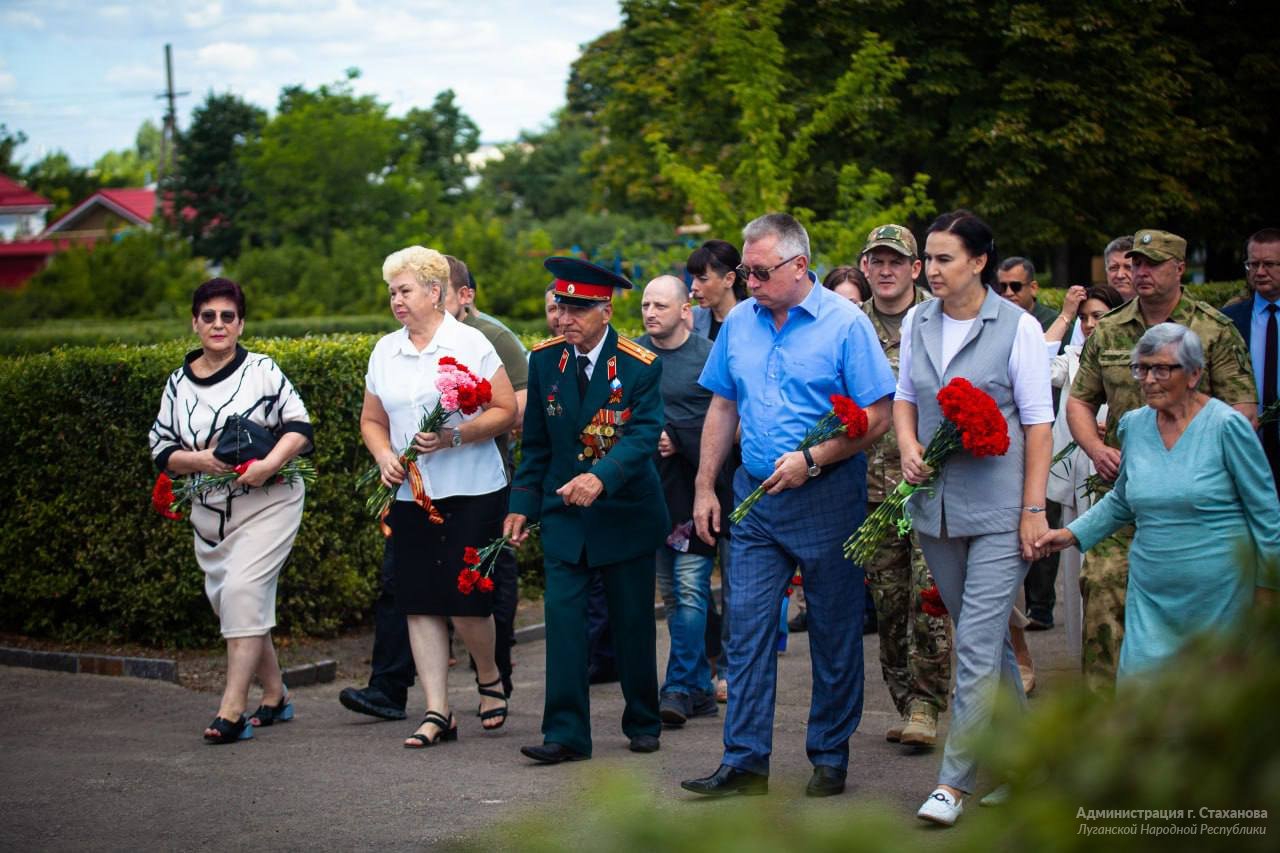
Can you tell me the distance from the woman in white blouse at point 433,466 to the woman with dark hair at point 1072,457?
3141 millimetres

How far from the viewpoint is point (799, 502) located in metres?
6.33

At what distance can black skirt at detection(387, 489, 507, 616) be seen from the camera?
7445 mm

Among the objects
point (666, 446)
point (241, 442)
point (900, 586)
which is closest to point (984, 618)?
point (900, 586)

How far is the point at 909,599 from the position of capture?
289 inches

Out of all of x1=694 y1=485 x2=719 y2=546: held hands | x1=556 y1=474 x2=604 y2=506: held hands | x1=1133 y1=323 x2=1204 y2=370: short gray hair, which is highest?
x1=1133 y1=323 x2=1204 y2=370: short gray hair

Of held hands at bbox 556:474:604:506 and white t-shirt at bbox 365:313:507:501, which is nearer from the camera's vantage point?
held hands at bbox 556:474:604:506

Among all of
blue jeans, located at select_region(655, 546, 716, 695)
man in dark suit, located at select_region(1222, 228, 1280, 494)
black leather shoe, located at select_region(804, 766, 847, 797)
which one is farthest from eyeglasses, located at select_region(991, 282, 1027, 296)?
black leather shoe, located at select_region(804, 766, 847, 797)

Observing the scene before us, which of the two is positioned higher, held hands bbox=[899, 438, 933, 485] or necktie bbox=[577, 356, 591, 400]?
necktie bbox=[577, 356, 591, 400]

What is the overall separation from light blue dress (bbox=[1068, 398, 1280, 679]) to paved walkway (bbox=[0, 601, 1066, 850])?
48 centimetres

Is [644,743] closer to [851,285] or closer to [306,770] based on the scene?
[306,770]

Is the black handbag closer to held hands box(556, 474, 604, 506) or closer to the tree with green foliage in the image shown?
held hands box(556, 474, 604, 506)

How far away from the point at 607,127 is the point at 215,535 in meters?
31.8

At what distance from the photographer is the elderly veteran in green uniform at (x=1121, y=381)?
6.15 m

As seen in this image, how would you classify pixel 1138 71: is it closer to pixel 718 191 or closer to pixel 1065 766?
pixel 718 191
